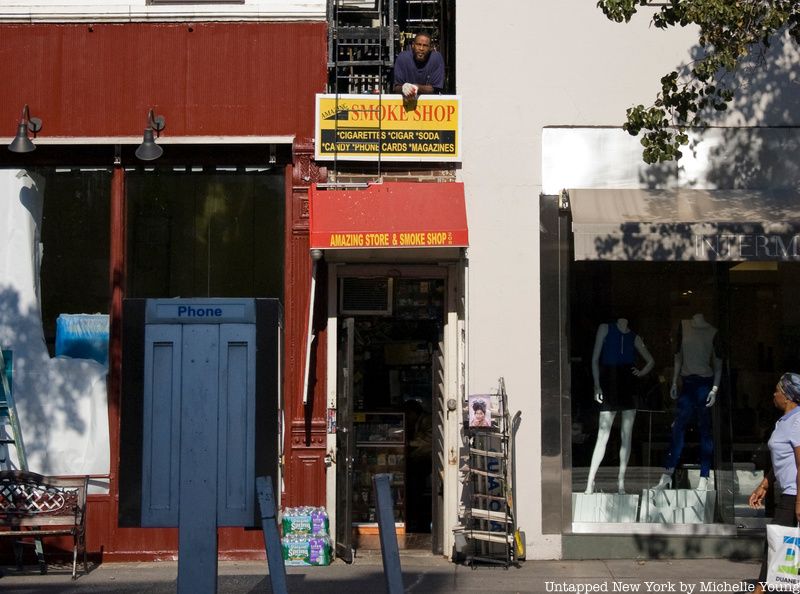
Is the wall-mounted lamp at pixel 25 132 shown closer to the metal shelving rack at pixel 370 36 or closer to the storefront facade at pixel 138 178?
the storefront facade at pixel 138 178

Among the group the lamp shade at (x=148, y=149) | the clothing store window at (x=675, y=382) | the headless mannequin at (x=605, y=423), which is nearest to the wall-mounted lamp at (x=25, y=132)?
the lamp shade at (x=148, y=149)

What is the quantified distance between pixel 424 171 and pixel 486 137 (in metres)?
0.69

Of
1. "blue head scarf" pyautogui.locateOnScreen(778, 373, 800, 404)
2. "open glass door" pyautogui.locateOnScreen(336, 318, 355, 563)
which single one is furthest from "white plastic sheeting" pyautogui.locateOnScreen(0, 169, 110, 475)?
"blue head scarf" pyautogui.locateOnScreen(778, 373, 800, 404)

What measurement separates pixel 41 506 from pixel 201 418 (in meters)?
3.90

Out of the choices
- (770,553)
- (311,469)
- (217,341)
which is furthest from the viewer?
(311,469)

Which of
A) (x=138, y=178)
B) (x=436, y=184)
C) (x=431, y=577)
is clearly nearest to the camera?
(x=431, y=577)

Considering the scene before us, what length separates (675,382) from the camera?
10.4 meters

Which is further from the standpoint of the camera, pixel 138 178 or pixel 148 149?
pixel 138 178

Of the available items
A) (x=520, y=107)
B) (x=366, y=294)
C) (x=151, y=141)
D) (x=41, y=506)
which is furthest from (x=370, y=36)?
(x=41, y=506)

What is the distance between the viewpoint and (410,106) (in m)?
10.3

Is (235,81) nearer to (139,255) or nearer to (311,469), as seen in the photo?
(139,255)

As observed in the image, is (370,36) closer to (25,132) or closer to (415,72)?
(415,72)

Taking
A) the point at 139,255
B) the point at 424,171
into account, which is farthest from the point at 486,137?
the point at 139,255

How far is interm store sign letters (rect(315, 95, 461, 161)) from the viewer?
33.9 feet
